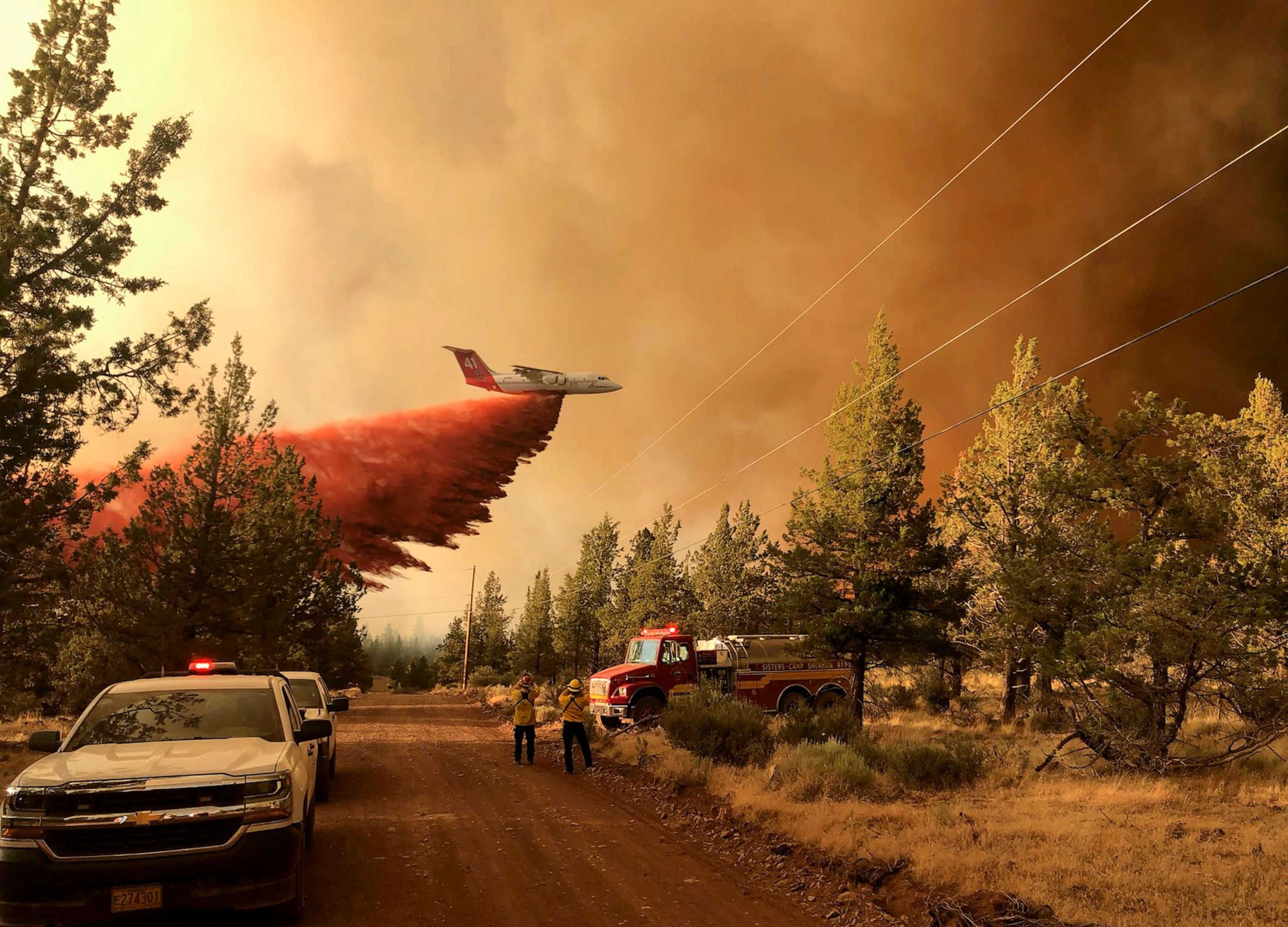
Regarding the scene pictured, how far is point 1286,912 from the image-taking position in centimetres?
682

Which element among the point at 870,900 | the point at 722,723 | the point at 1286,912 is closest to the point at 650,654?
the point at 722,723

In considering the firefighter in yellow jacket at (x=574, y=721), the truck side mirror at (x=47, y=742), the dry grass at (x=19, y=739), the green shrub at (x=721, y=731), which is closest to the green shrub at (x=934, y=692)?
the green shrub at (x=721, y=731)

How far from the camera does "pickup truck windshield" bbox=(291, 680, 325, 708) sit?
13820 millimetres

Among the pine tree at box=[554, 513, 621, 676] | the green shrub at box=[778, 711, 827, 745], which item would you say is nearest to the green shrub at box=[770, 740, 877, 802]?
the green shrub at box=[778, 711, 827, 745]

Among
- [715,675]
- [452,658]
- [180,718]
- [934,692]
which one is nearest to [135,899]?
[180,718]

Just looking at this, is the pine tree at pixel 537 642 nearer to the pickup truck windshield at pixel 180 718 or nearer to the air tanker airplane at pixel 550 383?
the air tanker airplane at pixel 550 383

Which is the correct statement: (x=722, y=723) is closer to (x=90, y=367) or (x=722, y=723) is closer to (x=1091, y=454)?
(x=1091, y=454)

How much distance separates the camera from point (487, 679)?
67375 mm

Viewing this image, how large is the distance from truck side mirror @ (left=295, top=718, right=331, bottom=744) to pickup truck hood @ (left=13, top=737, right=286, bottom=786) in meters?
0.52

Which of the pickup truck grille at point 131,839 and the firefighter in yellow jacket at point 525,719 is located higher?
the pickup truck grille at point 131,839

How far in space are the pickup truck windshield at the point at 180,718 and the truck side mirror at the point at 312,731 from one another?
24 centimetres

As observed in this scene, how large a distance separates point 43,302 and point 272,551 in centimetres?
1357

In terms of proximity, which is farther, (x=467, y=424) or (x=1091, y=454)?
(x=467, y=424)

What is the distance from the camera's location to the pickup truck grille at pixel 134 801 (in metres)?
5.85
